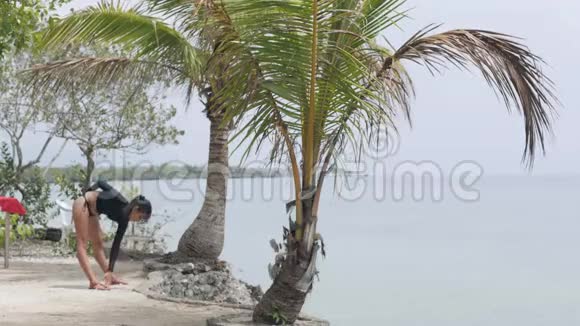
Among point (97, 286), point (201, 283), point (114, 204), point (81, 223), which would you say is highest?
point (114, 204)

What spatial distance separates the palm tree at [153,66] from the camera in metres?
11.6

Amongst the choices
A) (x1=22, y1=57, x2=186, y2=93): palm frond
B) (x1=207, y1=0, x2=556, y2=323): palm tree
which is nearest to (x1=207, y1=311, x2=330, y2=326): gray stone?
(x1=207, y1=0, x2=556, y2=323): palm tree

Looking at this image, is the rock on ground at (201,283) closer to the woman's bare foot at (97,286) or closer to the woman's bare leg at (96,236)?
the woman's bare foot at (97,286)

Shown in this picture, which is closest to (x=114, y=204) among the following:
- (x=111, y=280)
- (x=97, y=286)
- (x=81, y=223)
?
(x=81, y=223)

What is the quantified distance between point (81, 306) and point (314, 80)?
357 centimetres

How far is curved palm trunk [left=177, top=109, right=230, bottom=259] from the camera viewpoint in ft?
42.0

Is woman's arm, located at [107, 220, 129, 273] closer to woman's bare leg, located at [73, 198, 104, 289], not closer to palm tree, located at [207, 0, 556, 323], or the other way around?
woman's bare leg, located at [73, 198, 104, 289]

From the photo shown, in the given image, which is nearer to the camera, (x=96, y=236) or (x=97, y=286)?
(x=97, y=286)

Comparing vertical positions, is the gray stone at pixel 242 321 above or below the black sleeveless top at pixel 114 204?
below

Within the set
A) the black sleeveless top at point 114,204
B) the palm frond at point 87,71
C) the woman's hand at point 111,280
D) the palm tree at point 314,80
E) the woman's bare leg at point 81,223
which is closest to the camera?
the palm tree at point 314,80

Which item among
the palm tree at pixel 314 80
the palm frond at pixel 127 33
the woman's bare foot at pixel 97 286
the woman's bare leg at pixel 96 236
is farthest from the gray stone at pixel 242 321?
the palm frond at pixel 127 33

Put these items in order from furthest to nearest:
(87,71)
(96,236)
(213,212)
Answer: (213,212) → (87,71) → (96,236)

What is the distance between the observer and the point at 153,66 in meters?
12.5

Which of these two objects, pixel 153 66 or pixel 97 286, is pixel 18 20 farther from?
pixel 153 66
